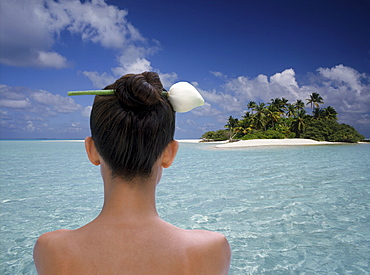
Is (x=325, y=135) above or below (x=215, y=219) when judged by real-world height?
above

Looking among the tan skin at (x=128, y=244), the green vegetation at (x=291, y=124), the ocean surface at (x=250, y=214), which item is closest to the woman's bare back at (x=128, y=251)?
the tan skin at (x=128, y=244)

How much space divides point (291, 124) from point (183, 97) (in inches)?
2123

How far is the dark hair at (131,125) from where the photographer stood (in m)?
0.89

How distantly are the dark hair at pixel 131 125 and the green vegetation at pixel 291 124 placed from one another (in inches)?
1871

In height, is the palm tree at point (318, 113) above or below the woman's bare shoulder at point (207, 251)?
above

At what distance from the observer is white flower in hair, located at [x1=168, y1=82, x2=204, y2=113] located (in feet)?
3.27

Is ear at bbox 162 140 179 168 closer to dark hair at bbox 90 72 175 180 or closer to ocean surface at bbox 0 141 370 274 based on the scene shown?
dark hair at bbox 90 72 175 180

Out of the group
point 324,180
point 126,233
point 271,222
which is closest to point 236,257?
point 271,222

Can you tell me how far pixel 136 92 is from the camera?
0.88 meters

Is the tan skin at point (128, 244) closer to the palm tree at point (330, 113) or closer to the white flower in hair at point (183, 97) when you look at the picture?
the white flower in hair at point (183, 97)

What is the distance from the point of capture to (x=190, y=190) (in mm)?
7617

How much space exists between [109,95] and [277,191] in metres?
7.09

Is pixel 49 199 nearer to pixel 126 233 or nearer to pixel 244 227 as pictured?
pixel 244 227

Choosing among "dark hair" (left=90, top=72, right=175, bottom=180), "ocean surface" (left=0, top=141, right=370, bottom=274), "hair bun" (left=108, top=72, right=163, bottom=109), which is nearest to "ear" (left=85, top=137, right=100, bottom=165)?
"dark hair" (left=90, top=72, right=175, bottom=180)
